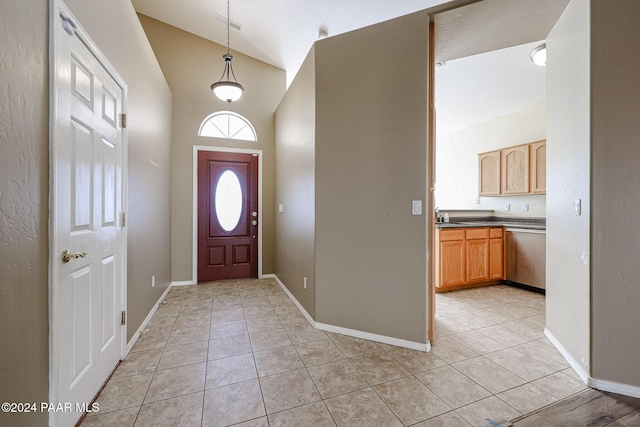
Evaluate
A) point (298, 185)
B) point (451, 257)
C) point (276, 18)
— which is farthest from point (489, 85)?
point (298, 185)

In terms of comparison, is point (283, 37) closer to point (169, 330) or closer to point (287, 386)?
point (169, 330)

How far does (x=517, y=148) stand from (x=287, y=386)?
4744 millimetres

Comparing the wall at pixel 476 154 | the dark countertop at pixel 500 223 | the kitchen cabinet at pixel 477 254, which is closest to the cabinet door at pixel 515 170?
the wall at pixel 476 154

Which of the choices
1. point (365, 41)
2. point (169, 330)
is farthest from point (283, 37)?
point (169, 330)

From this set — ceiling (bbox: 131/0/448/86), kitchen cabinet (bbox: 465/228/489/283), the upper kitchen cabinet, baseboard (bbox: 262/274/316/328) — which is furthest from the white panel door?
the upper kitchen cabinet

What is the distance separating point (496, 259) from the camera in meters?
4.05

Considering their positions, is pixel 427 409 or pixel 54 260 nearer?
pixel 54 260

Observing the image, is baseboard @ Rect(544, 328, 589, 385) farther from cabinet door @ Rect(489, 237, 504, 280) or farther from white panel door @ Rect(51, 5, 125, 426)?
white panel door @ Rect(51, 5, 125, 426)

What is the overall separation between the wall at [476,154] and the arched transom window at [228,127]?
4.15 meters

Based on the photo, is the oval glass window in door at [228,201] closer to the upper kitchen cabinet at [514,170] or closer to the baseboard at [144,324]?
the baseboard at [144,324]

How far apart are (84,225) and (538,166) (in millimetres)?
5315

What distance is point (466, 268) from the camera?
3873 mm

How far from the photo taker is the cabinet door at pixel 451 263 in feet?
12.3

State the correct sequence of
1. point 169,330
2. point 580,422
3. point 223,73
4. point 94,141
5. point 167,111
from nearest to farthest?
point 580,422 < point 94,141 < point 169,330 < point 167,111 < point 223,73
